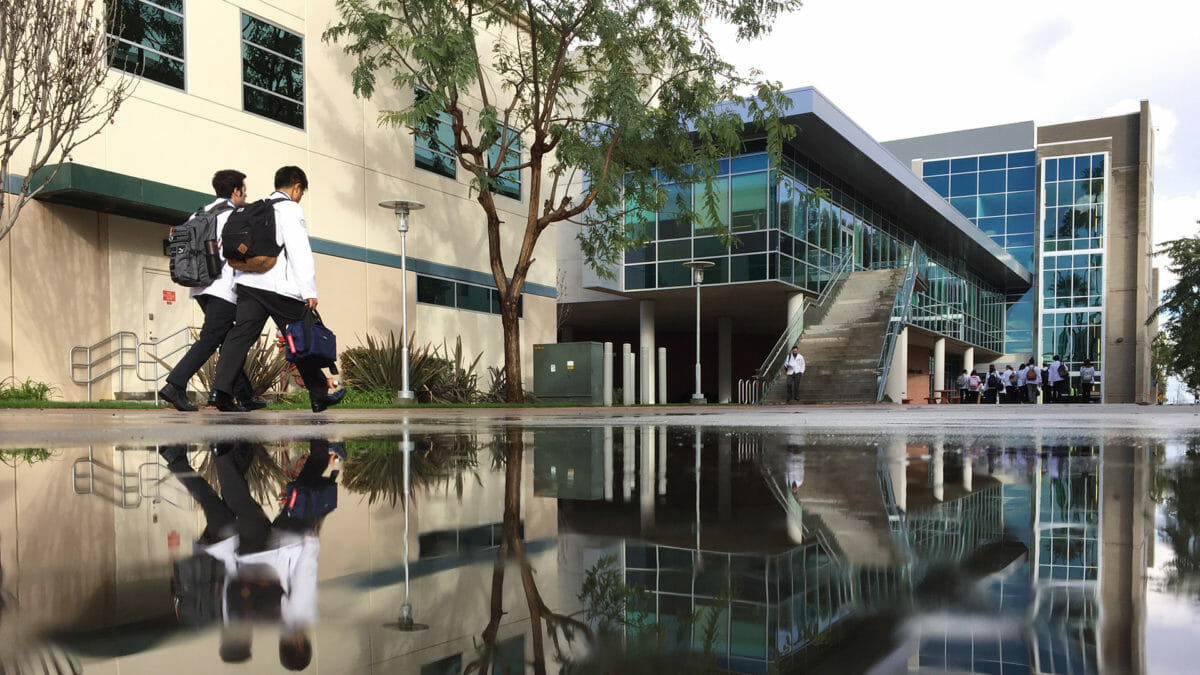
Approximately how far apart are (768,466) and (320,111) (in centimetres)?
1771

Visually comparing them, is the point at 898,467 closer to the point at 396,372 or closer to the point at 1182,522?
the point at 1182,522

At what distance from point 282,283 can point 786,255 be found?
25810 millimetres

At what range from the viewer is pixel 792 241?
3084cm

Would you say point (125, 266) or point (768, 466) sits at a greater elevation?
Result: point (125, 266)

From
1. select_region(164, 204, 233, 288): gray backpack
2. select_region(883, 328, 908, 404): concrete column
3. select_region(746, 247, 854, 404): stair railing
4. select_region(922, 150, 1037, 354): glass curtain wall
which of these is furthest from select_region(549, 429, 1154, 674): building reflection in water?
select_region(922, 150, 1037, 354): glass curtain wall

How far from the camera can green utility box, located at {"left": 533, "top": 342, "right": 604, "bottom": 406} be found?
21953mm

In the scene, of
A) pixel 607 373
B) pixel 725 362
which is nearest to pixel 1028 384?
pixel 725 362

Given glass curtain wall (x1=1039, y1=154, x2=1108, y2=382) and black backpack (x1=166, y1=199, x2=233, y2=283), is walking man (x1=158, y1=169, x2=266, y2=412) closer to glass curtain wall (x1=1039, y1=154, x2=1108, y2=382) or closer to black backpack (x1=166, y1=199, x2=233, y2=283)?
black backpack (x1=166, y1=199, x2=233, y2=283)

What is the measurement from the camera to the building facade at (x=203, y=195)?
45.4 feet

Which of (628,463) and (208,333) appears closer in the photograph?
(628,463)

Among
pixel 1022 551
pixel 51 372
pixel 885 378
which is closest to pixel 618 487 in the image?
pixel 1022 551

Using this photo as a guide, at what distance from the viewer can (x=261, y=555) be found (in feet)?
5.47

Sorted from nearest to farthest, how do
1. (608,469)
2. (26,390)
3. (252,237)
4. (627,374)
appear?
1. (608,469)
2. (252,237)
3. (26,390)
4. (627,374)

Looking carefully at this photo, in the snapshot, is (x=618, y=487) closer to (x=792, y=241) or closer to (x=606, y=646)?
(x=606, y=646)
